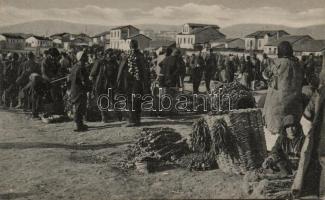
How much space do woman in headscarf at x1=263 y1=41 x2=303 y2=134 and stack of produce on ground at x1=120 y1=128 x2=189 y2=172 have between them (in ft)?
4.65

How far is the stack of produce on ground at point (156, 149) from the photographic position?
6.44 meters

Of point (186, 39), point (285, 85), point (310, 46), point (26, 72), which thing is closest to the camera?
point (285, 85)

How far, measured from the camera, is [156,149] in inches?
268

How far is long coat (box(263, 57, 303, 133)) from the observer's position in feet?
20.2

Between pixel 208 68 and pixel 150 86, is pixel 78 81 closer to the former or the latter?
pixel 150 86

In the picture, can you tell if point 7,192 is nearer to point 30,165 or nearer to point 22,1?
point 30,165

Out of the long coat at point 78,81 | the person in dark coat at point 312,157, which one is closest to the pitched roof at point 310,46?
the long coat at point 78,81

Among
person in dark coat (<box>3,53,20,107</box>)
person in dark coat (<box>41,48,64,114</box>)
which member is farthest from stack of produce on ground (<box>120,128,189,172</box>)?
person in dark coat (<box>3,53,20,107</box>)

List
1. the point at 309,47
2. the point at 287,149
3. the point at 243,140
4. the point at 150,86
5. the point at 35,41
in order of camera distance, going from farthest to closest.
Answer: the point at 35,41
the point at 309,47
the point at 150,86
the point at 287,149
the point at 243,140

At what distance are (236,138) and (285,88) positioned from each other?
0.95 m

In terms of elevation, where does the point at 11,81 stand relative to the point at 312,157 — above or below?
above

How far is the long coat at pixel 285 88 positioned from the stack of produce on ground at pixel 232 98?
16.3 inches

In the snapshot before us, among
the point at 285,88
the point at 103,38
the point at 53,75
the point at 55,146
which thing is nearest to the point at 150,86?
the point at 53,75

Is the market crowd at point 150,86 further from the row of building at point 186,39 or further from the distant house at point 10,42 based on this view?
the distant house at point 10,42
